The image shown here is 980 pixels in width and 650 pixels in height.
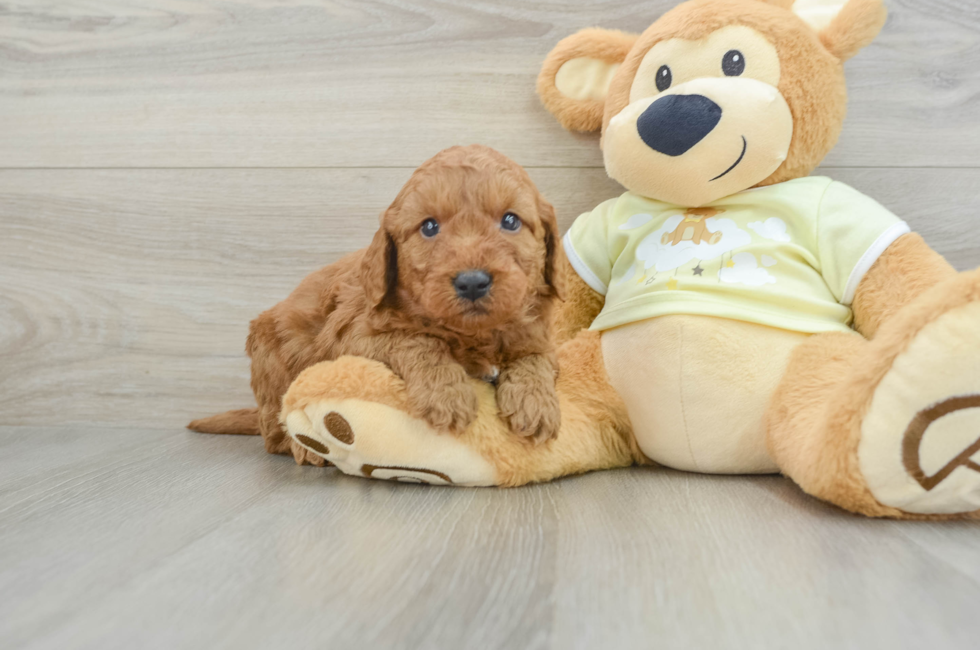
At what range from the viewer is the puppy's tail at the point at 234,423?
4.10 ft

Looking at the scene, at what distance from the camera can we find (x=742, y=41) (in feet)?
3.12

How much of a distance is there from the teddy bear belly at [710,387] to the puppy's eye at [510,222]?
0.83 feet

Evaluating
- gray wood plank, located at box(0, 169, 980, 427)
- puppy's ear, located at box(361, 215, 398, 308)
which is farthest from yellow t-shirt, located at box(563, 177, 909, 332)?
gray wood plank, located at box(0, 169, 980, 427)

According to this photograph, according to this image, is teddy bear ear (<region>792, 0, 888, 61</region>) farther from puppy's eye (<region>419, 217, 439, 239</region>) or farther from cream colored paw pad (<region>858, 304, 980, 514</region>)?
puppy's eye (<region>419, 217, 439, 239</region>)

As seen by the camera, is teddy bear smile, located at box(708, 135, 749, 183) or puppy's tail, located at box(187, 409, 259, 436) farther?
puppy's tail, located at box(187, 409, 259, 436)

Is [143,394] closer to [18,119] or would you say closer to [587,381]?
[18,119]

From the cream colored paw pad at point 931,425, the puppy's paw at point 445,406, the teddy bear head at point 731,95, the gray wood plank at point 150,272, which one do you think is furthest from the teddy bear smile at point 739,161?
the gray wood plank at point 150,272

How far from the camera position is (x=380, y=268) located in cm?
87

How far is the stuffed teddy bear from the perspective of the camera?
2.82 feet

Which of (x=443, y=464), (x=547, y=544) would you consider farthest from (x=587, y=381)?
(x=547, y=544)

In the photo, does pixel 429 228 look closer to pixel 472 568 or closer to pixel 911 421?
pixel 472 568

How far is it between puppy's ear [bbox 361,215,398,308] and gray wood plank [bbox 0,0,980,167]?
0.47 m

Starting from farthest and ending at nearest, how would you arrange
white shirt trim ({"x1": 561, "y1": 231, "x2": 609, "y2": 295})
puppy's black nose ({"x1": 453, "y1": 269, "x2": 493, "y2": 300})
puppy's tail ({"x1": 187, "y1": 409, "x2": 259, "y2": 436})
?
1. puppy's tail ({"x1": 187, "y1": 409, "x2": 259, "y2": 436})
2. white shirt trim ({"x1": 561, "y1": 231, "x2": 609, "y2": 295})
3. puppy's black nose ({"x1": 453, "y1": 269, "x2": 493, "y2": 300})

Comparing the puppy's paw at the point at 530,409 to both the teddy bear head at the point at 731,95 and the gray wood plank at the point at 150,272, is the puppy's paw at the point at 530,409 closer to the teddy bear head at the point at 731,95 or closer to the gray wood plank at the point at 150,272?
the teddy bear head at the point at 731,95
